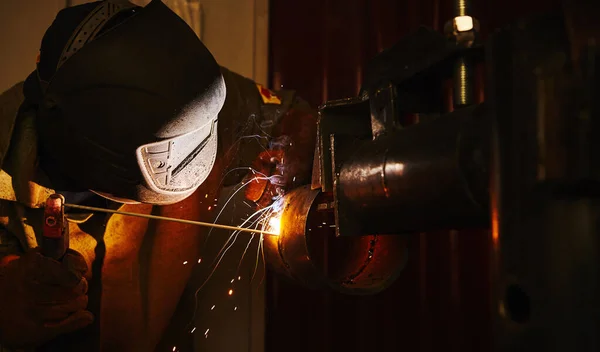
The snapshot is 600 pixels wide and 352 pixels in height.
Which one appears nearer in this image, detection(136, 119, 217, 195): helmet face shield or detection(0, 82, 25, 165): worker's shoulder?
detection(136, 119, 217, 195): helmet face shield

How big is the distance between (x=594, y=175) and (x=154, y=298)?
1223 millimetres

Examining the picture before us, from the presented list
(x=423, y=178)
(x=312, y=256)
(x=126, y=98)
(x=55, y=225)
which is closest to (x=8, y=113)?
(x=55, y=225)

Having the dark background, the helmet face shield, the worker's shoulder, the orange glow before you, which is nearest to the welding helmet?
the helmet face shield

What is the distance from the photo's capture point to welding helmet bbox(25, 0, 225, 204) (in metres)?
0.99

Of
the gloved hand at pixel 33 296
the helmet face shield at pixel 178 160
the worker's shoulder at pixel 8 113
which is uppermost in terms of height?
the worker's shoulder at pixel 8 113

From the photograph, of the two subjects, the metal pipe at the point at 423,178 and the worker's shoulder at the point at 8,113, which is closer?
the metal pipe at the point at 423,178

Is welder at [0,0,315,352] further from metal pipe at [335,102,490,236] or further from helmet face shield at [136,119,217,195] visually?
metal pipe at [335,102,490,236]

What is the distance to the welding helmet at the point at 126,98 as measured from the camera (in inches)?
38.9

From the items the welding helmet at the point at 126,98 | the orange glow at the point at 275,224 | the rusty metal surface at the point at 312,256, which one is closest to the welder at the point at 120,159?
the welding helmet at the point at 126,98

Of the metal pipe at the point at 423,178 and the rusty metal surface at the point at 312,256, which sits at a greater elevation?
the metal pipe at the point at 423,178

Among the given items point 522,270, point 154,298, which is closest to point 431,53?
point 522,270

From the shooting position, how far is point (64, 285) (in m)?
1.15

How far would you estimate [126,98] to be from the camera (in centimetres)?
→ 98

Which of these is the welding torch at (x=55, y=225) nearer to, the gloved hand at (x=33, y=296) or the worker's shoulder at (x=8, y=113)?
the gloved hand at (x=33, y=296)
